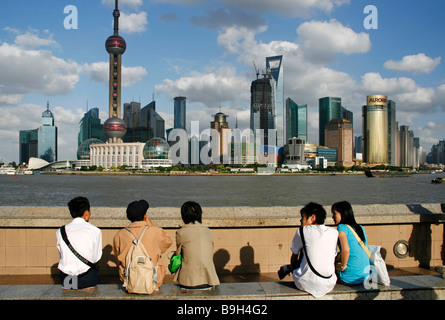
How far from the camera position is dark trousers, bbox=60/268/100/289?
4465mm

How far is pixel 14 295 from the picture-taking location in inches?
168

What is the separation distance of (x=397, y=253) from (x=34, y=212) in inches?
286

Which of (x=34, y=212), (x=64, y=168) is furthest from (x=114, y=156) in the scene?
(x=34, y=212)

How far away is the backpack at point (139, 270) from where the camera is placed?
14.0 feet

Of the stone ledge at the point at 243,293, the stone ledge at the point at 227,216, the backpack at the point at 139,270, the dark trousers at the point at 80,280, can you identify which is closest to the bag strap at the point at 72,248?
the dark trousers at the point at 80,280

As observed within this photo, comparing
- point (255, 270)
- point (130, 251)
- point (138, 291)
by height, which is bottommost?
point (255, 270)

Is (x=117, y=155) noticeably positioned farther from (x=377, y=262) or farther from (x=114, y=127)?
(x=377, y=262)

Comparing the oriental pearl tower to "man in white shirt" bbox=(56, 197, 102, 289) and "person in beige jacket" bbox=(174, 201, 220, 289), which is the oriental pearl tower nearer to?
"man in white shirt" bbox=(56, 197, 102, 289)

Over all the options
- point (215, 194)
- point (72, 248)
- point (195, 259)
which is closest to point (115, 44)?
point (215, 194)

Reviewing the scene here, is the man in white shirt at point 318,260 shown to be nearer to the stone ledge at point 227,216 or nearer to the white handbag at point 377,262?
the white handbag at point 377,262

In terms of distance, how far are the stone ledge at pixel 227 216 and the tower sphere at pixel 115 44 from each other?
581 ft

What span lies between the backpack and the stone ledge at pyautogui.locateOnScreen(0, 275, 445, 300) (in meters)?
0.10
